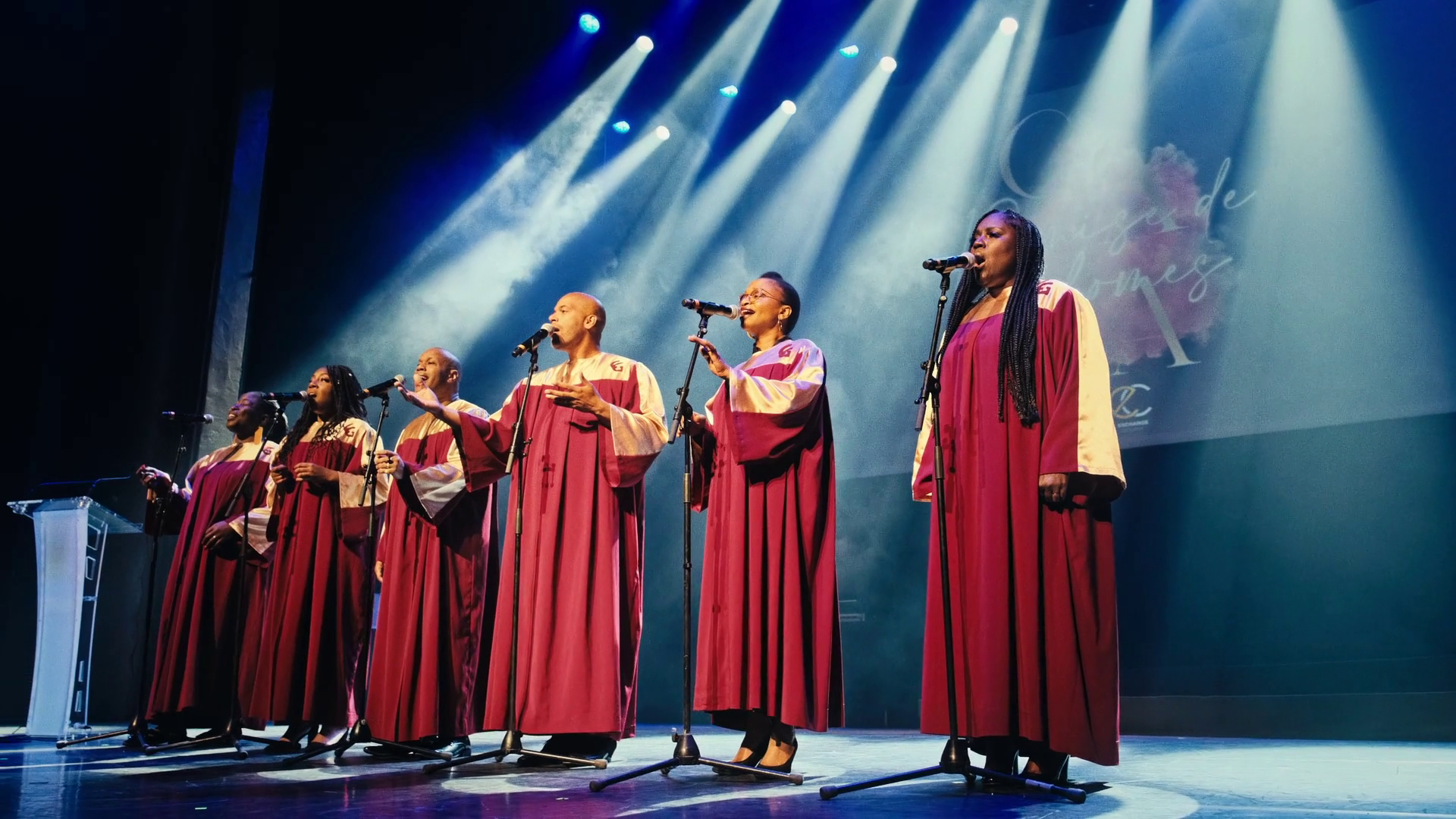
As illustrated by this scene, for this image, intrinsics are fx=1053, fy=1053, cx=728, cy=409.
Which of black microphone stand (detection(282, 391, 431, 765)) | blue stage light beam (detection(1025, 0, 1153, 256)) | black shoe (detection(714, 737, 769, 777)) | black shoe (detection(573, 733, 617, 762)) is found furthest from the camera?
blue stage light beam (detection(1025, 0, 1153, 256))

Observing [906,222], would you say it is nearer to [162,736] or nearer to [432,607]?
[432,607]

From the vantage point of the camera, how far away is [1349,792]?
315 centimetres

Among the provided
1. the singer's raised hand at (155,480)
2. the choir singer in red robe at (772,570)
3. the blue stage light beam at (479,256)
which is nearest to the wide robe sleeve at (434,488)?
the choir singer in red robe at (772,570)

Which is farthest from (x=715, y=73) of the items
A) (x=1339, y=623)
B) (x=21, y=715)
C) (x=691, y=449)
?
(x=21, y=715)

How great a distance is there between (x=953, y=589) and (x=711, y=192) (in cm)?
579

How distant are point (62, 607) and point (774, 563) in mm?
4678

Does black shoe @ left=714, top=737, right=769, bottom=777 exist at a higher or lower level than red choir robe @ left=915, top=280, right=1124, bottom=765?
lower

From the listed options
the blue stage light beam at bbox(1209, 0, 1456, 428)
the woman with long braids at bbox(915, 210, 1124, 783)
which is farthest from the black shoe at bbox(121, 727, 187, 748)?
the blue stage light beam at bbox(1209, 0, 1456, 428)

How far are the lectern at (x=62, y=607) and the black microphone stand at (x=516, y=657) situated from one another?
3.19 meters

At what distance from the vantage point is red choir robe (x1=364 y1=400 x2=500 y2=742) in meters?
4.66

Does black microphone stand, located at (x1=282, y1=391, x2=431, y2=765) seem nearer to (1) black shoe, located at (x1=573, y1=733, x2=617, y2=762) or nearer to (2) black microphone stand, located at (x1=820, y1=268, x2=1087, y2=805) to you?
(1) black shoe, located at (x1=573, y1=733, x2=617, y2=762)

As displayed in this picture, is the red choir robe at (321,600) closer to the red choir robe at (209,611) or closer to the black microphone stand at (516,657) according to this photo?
the red choir robe at (209,611)

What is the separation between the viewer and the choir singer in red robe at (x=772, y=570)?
12.0ft

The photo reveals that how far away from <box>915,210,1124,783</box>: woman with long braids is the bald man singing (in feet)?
4.45
